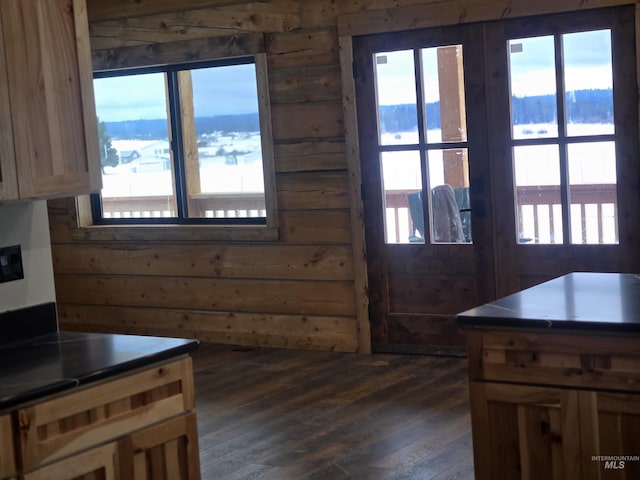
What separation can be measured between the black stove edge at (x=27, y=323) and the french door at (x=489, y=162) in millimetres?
3011

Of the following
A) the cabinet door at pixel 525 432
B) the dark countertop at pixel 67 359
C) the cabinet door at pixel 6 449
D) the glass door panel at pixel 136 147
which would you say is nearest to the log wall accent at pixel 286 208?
the glass door panel at pixel 136 147

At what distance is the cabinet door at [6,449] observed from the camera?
2.16m

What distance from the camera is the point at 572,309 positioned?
2734 millimetres

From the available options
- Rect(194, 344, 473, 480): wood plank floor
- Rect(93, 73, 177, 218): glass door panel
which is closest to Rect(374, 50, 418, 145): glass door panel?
Rect(194, 344, 473, 480): wood plank floor

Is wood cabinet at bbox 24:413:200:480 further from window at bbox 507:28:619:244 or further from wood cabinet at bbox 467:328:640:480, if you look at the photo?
window at bbox 507:28:619:244

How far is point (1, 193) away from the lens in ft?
8.38

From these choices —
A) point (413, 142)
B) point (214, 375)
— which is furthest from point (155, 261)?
point (413, 142)

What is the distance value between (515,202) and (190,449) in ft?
10.4

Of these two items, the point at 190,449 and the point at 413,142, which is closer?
the point at 190,449

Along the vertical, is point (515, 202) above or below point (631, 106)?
below

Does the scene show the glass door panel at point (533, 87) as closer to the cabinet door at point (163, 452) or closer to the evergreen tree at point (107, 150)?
the evergreen tree at point (107, 150)

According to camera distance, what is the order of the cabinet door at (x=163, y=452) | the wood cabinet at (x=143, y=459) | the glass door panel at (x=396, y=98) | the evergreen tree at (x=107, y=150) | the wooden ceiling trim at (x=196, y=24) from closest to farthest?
the wood cabinet at (x=143, y=459), the cabinet door at (x=163, y=452), the glass door panel at (x=396, y=98), the wooden ceiling trim at (x=196, y=24), the evergreen tree at (x=107, y=150)

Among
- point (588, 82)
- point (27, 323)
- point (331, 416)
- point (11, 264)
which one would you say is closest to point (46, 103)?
point (11, 264)

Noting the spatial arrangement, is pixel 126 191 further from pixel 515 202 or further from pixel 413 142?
pixel 515 202
